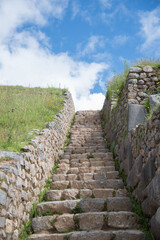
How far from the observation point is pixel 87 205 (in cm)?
399

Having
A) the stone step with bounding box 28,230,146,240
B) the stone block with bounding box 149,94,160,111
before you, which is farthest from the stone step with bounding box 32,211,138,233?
the stone block with bounding box 149,94,160,111

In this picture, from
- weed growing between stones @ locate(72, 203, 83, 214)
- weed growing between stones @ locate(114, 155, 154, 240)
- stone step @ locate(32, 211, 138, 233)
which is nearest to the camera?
weed growing between stones @ locate(114, 155, 154, 240)

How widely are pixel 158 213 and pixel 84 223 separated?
1.24m

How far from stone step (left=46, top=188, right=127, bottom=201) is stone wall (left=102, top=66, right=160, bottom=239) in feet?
1.12

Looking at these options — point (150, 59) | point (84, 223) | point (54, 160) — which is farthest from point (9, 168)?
point (150, 59)

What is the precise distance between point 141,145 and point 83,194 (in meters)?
1.47

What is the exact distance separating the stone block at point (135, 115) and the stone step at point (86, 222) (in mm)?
2174

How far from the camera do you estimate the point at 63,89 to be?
12102 mm

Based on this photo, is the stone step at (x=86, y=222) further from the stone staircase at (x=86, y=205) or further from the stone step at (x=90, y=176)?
the stone step at (x=90, y=176)

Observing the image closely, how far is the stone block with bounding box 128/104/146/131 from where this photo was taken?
206 inches

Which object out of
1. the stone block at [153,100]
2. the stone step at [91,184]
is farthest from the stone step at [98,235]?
the stone block at [153,100]

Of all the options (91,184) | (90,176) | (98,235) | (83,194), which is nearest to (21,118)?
(90,176)

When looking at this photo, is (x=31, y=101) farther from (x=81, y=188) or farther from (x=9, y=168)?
(x=9, y=168)

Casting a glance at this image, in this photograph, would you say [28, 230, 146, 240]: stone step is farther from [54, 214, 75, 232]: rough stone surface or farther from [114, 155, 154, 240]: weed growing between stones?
[54, 214, 75, 232]: rough stone surface
